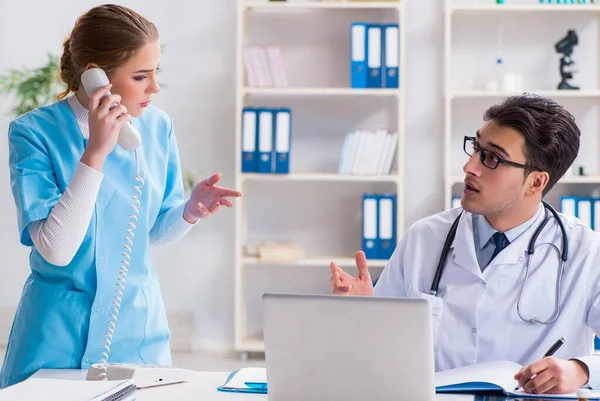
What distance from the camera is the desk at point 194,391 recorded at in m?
1.71

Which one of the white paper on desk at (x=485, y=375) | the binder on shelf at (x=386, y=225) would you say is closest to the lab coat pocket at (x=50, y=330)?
the white paper on desk at (x=485, y=375)

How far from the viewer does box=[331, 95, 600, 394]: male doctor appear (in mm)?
2010

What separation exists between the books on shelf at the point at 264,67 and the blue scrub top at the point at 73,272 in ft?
8.53

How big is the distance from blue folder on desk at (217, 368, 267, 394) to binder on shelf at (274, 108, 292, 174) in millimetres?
2563

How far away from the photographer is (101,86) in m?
1.88

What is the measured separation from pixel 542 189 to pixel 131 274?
1027 millimetres

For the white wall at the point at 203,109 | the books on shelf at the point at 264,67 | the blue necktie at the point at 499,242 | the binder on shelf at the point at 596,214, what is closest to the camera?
the blue necktie at the point at 499,242

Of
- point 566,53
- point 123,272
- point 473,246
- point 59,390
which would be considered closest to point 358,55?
point 566,53

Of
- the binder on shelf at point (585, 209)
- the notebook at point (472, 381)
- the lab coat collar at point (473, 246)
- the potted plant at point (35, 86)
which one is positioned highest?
Answer: the potted plant at point (35, 86)

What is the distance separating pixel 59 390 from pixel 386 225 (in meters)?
3.01

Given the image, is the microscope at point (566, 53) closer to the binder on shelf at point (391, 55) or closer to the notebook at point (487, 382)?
the binder on shelf at point (391, 55)

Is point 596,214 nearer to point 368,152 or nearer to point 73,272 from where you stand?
point 368,152

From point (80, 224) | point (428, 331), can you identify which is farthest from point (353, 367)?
point (80, 224)

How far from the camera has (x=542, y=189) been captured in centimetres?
215
